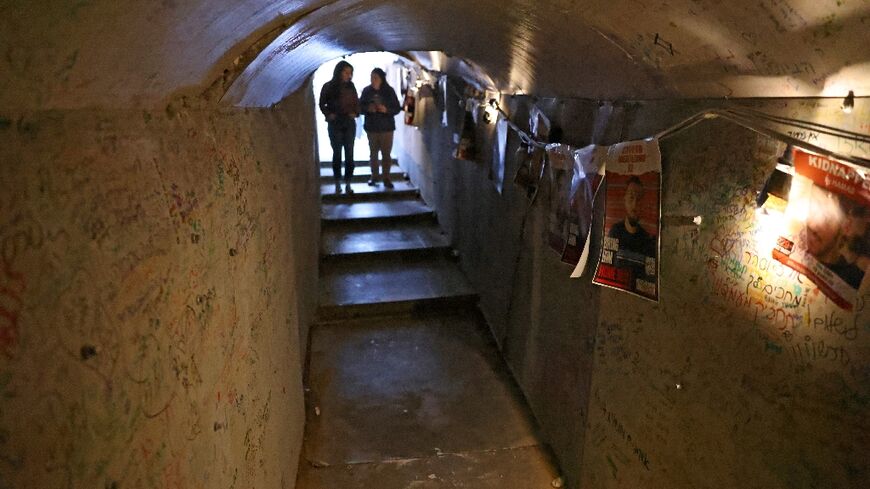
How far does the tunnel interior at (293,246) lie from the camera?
950 millimetres

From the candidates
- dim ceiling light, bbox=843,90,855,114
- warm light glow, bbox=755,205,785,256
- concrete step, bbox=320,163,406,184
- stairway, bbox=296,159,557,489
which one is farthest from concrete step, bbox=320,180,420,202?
dim ceiling light, bbox=843,90,855,114

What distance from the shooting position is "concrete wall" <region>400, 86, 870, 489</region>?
1620 mm

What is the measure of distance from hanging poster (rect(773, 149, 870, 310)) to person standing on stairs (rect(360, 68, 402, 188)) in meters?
6.59

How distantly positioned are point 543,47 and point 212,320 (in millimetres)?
2312

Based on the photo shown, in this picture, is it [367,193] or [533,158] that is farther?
[367,193]

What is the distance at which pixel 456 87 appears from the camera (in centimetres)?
614

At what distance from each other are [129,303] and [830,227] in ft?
6.17

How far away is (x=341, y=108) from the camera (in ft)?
25.0

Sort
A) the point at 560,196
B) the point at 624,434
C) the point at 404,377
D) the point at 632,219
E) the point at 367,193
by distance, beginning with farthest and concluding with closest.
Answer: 1. the point at 367,193
2. the point at 404,377
3. the point at 560,196
4. the point at 624,434
5. the point at 632,219

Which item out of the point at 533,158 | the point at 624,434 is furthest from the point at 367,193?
the point at 624,434

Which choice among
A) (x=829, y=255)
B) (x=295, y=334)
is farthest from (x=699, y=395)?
(x=295, y=334)

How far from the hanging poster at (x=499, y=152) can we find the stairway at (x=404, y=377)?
1586mm

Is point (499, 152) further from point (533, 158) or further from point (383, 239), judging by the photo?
point (383, 239)

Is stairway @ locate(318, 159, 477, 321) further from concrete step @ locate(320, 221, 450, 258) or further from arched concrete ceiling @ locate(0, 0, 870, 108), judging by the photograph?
arched concrete ceiling @ locate(0, 0, 870, 108)
